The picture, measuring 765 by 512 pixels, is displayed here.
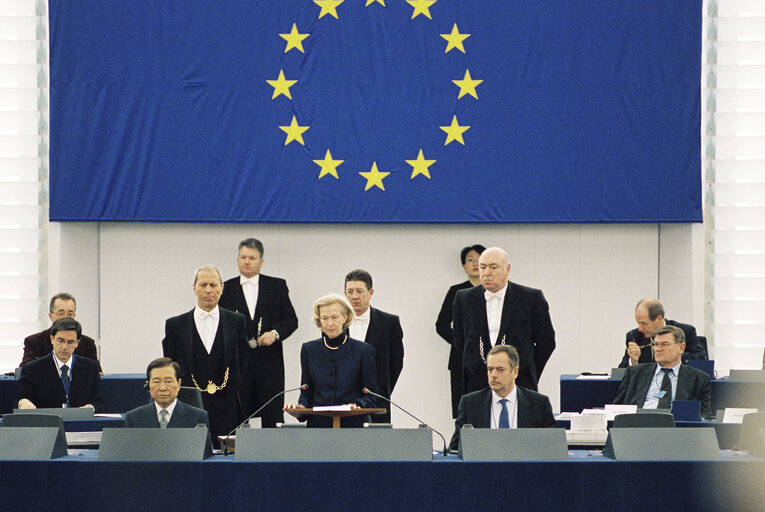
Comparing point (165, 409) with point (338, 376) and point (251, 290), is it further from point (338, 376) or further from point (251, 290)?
point (251, 290)

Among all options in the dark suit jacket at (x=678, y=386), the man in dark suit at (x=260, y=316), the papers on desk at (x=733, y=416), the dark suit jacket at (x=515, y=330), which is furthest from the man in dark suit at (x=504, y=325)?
the man in dark suit at (x=260, y=316)

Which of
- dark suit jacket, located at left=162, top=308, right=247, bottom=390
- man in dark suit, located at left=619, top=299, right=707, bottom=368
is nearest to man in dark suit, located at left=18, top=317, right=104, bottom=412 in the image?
dark suit jacket, located at left=162, top=308, right=247, bottom=390

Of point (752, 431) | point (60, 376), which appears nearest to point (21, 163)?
point (60, 376)

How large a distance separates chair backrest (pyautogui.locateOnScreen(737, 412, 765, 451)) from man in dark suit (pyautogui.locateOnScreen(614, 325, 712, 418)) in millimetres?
1725

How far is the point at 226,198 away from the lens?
9.49 metres

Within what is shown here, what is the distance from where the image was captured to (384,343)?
7.48 meters

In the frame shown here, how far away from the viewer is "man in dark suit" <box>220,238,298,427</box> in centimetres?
863

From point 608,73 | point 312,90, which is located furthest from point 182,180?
point 608,73

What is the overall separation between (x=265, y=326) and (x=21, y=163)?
297 centimetres

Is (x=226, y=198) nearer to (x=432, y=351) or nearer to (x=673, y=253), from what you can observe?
(x=432, y=351)

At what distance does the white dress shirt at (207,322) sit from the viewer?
6762 mm

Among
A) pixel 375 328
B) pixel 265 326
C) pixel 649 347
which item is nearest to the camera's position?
pixel 375 328

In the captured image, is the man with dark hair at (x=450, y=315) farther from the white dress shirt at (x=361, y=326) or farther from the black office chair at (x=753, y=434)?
the black office chair at (x=753, y=434)
